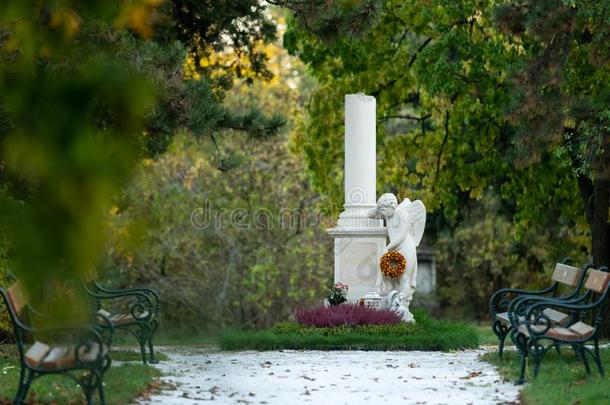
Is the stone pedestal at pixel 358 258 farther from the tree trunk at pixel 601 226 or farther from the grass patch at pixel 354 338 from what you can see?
the tree trunk at pixel 601 226

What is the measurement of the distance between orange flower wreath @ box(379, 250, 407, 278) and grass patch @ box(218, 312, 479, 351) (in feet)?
4.02

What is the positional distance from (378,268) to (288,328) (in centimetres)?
230

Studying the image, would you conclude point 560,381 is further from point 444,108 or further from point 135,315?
point 444,108

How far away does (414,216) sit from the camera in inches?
709

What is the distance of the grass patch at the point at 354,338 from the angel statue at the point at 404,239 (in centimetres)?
125

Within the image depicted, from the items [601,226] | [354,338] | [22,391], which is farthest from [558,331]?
[601,226]

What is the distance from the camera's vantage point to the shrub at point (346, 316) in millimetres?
→ 16609

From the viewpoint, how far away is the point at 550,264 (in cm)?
2745

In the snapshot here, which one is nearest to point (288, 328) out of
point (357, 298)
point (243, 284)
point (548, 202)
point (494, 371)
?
point (357, 298)

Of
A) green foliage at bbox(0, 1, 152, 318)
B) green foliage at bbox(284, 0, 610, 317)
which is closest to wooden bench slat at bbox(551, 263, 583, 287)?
green foliage at bbox(284, 0, 610, 317)

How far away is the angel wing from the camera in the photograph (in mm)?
17891

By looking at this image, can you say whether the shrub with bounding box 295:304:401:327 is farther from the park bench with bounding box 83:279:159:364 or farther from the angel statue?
the park bench with bounding box 83:279:159:364

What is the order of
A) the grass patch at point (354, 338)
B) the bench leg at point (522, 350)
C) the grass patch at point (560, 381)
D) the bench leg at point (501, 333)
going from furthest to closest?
the grass patch at point (354, 338)
the bench leg at point (501, 333)
the bench leg at point (522, 350)
the grass patch at point (560, 381)

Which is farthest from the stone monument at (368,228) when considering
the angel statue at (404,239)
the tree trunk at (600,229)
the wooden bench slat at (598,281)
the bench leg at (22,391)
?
the bench leg at (22,391)
